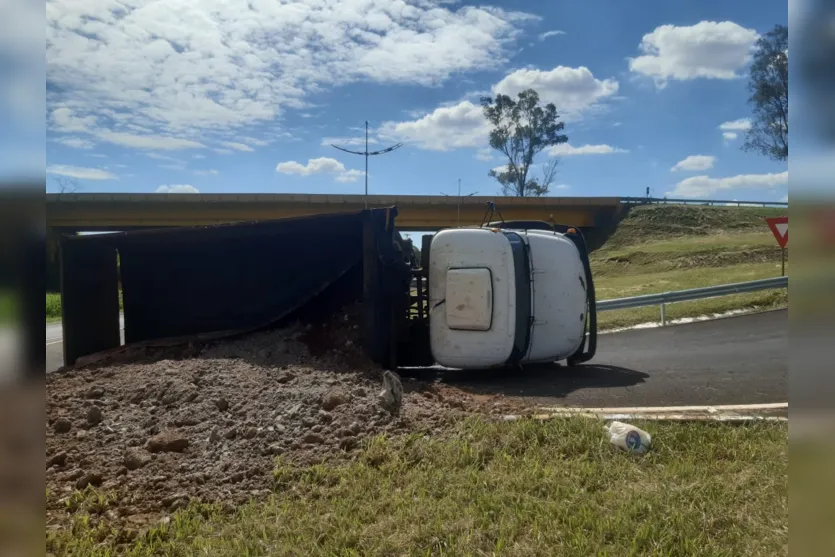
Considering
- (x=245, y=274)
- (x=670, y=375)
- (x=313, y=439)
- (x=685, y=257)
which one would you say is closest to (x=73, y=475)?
(x=313, y=439)

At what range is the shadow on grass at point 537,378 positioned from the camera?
668 centimetres

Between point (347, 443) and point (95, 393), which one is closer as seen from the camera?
point (347, 443)

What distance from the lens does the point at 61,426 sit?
188 inches

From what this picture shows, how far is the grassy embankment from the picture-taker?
44.5 feet

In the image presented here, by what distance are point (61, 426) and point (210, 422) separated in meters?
1.14

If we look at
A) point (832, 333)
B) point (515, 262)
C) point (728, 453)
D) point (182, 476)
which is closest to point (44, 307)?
point (832, 333)

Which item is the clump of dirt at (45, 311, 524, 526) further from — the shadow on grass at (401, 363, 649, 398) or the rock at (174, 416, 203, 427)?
the shadow on grass at (401, 363, 649, 398)

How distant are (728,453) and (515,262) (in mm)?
3168

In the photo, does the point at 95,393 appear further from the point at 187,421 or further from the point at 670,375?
the point at 670,375

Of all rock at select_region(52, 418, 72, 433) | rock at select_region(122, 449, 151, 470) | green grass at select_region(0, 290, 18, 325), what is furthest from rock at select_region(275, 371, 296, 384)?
green grass at select_region(0, 290, 18, 325)

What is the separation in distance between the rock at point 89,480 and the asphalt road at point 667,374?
3582mm

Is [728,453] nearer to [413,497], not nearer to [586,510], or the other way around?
[586,510]

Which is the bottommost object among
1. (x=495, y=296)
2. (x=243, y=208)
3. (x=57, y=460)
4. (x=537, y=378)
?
(x=537, y=378)

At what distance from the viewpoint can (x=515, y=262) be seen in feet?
22.7
